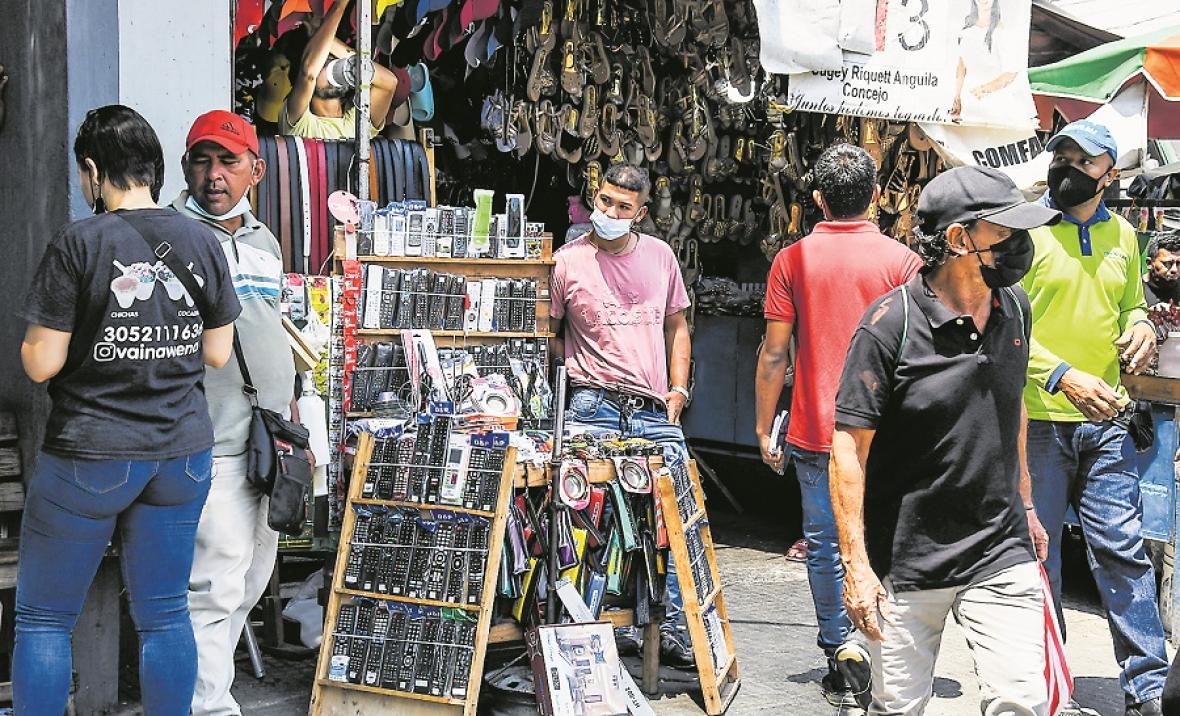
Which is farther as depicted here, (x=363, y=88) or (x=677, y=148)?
(x=677, y=148)

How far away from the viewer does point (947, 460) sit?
3346 millimetres

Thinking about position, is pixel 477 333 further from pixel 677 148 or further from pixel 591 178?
pixel 677 148

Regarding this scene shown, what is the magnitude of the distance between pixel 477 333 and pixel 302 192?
4.07 ft

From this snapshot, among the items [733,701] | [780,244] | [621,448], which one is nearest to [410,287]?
[621,448]

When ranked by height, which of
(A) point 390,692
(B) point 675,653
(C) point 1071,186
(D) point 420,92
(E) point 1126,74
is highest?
(E) point 1126,74

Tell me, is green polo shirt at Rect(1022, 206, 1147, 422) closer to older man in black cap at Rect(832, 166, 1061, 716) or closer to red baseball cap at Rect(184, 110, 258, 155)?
older man in black cap at Rect(832, 166, 1061, 716)

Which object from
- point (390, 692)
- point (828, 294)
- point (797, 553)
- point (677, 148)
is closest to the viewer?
point (390, 692)

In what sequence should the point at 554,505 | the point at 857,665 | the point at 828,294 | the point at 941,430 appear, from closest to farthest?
the point at 941,430, the point at 857,665, the point at 554,505, the point at 828,294

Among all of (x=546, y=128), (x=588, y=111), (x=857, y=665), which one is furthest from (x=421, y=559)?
(x=588, y=111)

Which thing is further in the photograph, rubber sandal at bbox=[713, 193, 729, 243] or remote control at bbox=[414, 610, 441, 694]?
rubber sandal at bbox=[713, 193, 729, 243]

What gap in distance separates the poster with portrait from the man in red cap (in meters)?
3.37

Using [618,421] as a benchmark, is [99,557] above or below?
below

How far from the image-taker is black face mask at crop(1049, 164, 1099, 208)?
468 cm

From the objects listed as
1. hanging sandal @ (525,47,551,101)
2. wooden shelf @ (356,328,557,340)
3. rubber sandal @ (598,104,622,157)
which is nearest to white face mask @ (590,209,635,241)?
wooden shelf @ (356,328,557,340)
